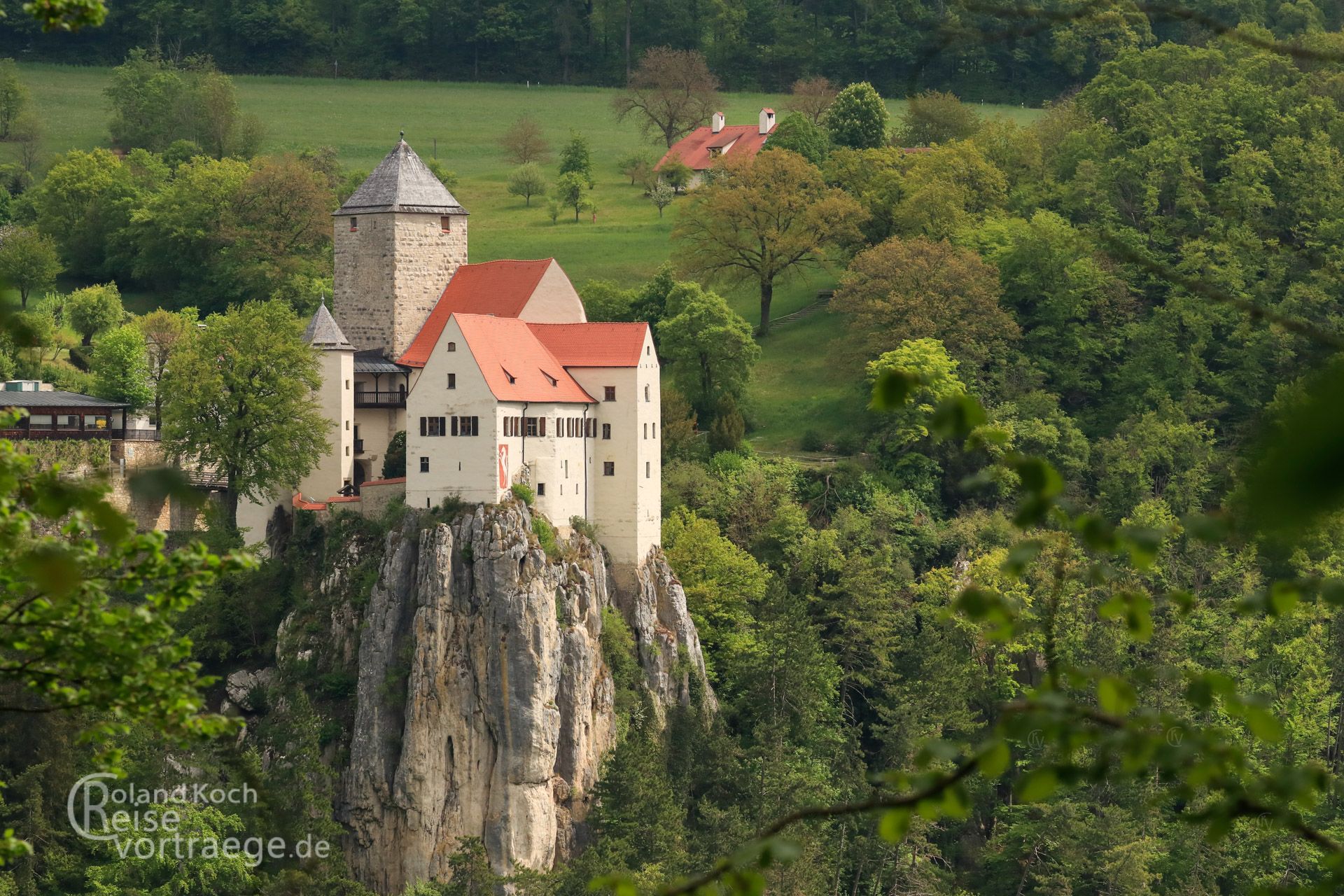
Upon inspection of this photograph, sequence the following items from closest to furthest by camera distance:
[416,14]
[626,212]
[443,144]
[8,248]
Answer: [8,248] < [626,212] < [443,144] < [416,14]

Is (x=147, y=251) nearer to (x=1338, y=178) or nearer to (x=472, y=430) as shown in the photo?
(x=472, y=430)

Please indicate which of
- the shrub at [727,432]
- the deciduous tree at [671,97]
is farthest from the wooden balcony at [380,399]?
the deciduous tree at [671,97]

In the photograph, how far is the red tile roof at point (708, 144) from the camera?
347 feet

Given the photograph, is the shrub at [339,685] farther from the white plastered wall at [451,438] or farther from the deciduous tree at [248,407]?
the deciduous tree at [248,407]

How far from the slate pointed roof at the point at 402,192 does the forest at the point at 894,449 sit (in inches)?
181

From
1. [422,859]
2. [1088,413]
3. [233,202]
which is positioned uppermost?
[233,202]

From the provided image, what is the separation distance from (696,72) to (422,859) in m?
77.5

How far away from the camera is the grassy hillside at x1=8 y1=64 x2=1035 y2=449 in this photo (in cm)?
8012

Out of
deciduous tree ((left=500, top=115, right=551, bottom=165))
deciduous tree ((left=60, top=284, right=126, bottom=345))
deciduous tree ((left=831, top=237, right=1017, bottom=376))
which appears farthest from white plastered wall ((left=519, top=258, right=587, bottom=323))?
deciduous tree ((left=500, top=115, right=551, bottom=165))

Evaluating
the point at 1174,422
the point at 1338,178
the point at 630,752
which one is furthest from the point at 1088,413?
the point at 630,752

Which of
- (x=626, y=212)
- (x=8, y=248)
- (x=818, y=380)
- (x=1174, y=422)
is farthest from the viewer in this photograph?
(x=626, y=212)

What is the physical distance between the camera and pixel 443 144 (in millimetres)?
117688

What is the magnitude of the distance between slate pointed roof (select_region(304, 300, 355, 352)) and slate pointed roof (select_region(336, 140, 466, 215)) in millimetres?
5695

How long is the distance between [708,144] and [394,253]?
51.5 metres
